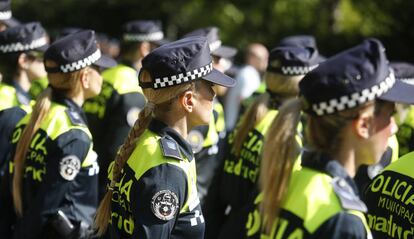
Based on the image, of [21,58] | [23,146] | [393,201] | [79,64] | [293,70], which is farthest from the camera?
[21,58]

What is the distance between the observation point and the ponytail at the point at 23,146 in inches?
180

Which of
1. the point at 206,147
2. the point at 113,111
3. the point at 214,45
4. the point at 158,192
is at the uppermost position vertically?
the point at 158,192

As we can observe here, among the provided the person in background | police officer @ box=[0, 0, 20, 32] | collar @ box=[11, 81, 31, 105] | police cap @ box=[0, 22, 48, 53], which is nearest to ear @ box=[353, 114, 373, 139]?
collar @ box=[11, 81, 31, 105]

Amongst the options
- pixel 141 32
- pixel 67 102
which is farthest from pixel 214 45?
pixel 67 102

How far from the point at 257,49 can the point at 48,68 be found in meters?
6.20

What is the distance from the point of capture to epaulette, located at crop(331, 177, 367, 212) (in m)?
2.64

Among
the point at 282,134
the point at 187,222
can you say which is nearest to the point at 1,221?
the point at 187,222

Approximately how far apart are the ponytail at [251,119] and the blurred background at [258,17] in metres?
8.45

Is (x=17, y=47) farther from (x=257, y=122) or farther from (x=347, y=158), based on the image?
(x=347, y=158)

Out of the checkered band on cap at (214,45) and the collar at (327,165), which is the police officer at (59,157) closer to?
the checkered band on cap at (214,45)

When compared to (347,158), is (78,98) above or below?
below

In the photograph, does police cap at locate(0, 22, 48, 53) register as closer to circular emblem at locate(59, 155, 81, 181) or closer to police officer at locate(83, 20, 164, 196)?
police officer at locate(83, 20, 164, 196)

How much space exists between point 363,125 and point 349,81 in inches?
7.4

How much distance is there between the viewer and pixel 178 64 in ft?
11.5
